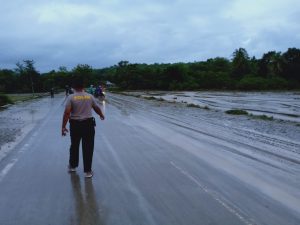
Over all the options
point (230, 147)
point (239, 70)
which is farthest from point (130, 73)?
point (230, 147)

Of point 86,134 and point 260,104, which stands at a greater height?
point 86,134

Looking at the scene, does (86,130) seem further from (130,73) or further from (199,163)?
(130,73)

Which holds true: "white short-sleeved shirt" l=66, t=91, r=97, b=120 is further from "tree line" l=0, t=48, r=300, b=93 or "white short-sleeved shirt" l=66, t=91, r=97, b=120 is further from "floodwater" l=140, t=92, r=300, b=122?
"tree line" l=0, t=48, r=300, b=93

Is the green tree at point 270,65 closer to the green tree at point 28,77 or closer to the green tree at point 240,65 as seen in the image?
the green tree at point 240,65

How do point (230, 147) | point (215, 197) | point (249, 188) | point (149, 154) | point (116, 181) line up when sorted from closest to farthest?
point (215, 197) → point (249, 188) → point (116, 181) → point (149, 154) → point (230, 147)

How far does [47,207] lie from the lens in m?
7.04

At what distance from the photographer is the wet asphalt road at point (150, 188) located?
21.3 feet

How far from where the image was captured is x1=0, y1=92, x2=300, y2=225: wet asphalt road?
21.3 feet

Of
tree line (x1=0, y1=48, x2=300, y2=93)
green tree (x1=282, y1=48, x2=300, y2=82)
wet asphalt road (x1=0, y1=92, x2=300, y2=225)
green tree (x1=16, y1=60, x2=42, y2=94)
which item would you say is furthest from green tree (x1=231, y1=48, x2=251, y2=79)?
wet asphalt road (x1=0, y1=92, x2=300, y2=225)

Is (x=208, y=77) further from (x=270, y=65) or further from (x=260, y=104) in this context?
(x=260, y=104)

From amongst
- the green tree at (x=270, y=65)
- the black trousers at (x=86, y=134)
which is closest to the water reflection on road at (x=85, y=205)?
the black trousers at (x=86, y=134)

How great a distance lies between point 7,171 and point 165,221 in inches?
201

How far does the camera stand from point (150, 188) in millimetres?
8227

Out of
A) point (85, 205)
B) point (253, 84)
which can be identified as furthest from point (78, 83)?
point (253, 84)
